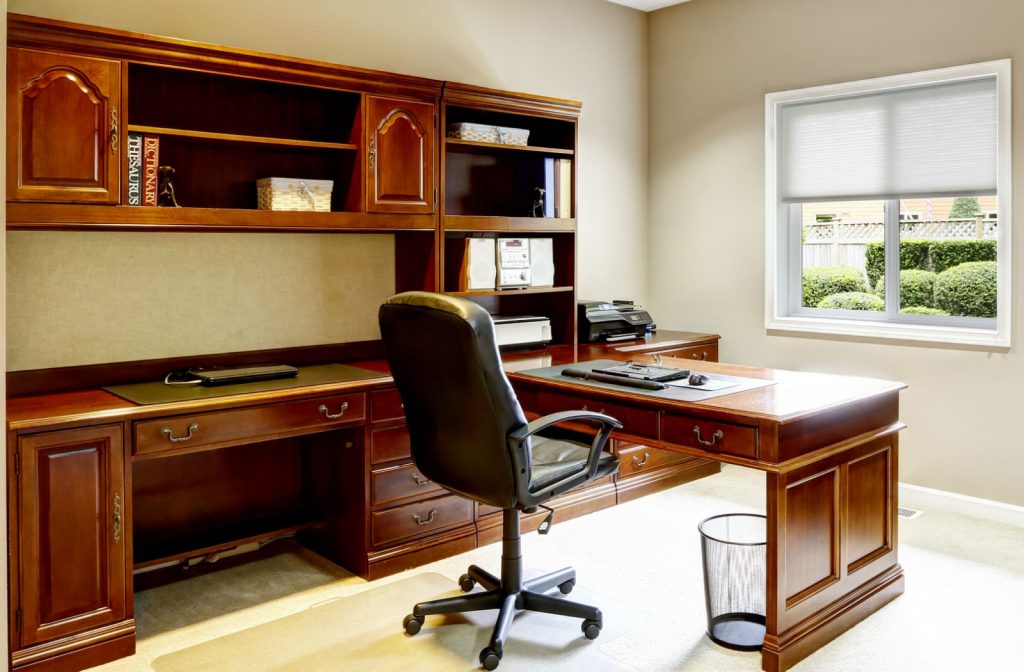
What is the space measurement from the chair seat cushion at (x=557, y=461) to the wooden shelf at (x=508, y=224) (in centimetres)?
115

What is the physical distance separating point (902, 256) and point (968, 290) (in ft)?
1.18

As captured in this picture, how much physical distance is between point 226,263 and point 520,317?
1413 millimetres

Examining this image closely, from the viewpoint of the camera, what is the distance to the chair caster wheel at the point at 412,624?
2.65 m

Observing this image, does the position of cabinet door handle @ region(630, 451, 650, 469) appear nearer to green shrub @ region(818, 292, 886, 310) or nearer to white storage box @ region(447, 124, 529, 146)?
green shrub @ region(818, 292, 886, 310)

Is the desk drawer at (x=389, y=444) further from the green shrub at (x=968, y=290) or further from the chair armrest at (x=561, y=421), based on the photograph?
the green shrub at (x=968, y=290)

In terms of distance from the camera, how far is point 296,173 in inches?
135

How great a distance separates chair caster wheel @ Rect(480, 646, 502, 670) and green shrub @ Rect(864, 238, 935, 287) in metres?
2.94

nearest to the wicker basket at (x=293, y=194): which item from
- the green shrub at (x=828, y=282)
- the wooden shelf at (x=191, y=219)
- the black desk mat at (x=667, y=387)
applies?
the wooden shelf at (x=191, y=219)

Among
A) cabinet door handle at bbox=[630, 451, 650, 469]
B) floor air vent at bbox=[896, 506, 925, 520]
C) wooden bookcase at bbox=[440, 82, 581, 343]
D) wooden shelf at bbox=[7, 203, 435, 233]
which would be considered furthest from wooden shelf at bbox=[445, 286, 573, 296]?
floor air vent at bbox=[896, 506, 925, 520]

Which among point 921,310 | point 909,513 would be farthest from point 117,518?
point 921,310

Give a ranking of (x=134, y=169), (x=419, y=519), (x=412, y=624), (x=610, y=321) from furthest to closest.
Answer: (x=610, y=321) → (x=419, y=519) → (x=134, y=169) → (x=412, y=624)

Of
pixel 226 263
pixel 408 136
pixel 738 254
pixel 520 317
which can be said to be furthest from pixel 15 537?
pixel 738 254

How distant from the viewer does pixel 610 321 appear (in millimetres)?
4359

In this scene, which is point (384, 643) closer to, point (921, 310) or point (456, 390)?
point (456, 390)
